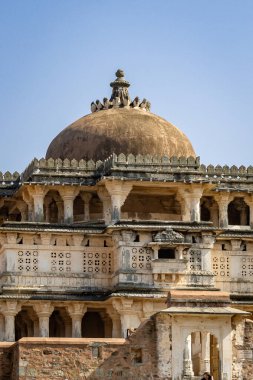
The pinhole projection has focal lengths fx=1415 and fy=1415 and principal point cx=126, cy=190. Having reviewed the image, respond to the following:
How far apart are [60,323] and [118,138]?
7.33 metres

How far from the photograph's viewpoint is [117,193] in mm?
49688

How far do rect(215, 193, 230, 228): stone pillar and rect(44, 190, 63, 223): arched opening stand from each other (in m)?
5.82

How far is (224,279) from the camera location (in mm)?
49844

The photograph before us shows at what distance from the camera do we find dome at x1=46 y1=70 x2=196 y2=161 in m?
52.4

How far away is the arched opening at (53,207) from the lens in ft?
169

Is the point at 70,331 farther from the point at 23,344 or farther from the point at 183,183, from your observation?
the point at 23,344

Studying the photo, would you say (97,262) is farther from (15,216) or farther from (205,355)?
(205,355)

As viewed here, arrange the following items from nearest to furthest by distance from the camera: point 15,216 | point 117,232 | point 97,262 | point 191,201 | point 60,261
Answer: point 117,232
point 60,261
point 97,262
point 191,201
point 15,216

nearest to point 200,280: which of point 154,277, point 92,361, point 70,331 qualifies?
point 154,277

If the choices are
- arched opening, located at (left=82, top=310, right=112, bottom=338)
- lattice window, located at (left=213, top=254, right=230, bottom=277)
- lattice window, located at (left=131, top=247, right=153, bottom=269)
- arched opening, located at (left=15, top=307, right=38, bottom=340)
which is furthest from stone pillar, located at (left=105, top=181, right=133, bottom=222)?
arched opening, located at (left=15, top=307, right=38, bottom=340)

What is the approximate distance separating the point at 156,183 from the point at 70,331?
6.04 m

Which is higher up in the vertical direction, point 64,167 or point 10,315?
point 64,167

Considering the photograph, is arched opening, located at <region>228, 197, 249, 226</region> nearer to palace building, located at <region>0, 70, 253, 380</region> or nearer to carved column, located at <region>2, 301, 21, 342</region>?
palace building, located at <region>0, 70, 253, 380</region>

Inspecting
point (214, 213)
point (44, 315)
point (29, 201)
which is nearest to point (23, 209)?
point (29, 201)
